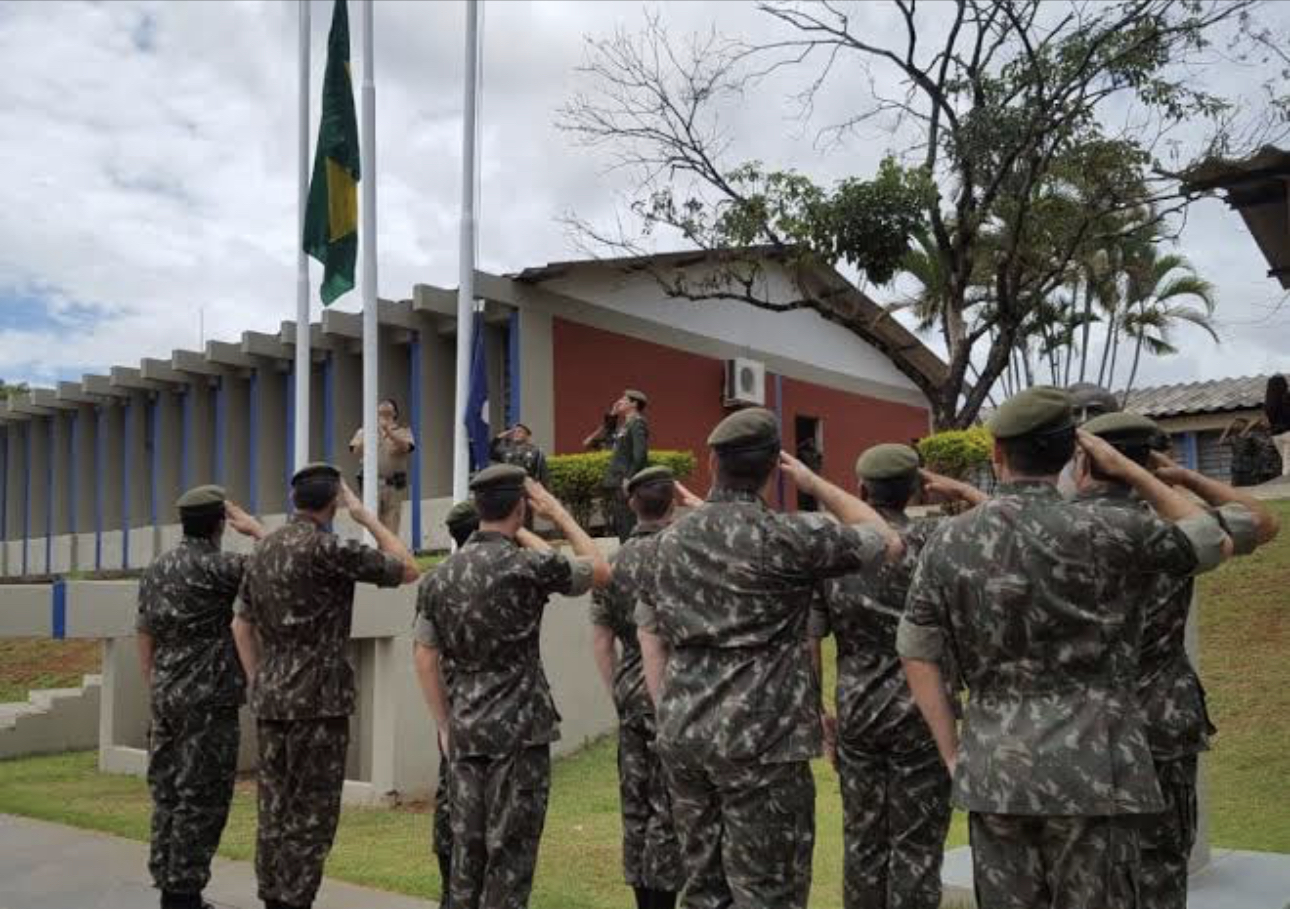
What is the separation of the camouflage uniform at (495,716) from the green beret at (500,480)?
183mm

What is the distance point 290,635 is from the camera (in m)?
5.30

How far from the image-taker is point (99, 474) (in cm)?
2378

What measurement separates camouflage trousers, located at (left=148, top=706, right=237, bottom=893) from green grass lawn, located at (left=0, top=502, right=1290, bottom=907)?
4.17ft

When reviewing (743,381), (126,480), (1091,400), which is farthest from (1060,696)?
(126,480)

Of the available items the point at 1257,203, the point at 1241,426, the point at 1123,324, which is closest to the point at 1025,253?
the point at 1241,426

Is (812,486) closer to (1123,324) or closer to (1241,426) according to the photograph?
(1241,426)

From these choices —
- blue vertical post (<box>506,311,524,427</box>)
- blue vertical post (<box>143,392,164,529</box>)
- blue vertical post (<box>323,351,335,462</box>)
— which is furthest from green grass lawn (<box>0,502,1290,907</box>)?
blue vertical post (<box>143,392,164,529</box>)

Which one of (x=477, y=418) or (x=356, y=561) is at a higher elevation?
(x=477, y=418)

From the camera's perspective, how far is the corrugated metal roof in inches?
953

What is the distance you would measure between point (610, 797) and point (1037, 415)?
6.42m

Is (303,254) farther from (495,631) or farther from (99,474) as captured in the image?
(99,474)

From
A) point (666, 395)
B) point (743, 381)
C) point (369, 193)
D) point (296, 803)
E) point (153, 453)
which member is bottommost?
point (296, 803)

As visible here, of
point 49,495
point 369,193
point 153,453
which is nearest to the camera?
point 369,193

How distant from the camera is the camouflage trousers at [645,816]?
5230 millimetres
